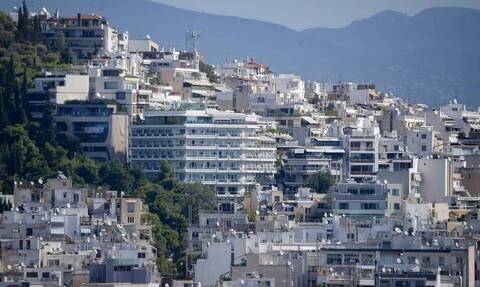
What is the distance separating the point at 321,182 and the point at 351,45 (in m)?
109

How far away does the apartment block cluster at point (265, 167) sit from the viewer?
225ft

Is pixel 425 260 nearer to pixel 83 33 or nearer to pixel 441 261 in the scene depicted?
pixel 441 261

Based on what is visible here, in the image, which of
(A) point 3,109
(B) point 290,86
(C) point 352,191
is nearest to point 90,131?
(A) point 3,109

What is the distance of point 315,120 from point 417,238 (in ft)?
105

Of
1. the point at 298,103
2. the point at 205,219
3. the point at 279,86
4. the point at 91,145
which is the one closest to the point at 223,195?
the point at 91,145

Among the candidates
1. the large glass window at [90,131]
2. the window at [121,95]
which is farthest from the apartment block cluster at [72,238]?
the window at [121,95]

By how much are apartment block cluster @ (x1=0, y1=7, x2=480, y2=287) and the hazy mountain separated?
36.6m

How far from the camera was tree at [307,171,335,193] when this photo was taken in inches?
3541

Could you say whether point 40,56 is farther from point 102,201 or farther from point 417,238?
point 417,238

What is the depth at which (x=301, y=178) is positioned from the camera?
93.1m

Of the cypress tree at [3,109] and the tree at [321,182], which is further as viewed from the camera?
the tree at [321,182]

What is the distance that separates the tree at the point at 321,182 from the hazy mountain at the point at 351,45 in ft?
192

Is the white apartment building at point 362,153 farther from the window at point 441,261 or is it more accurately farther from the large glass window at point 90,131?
the window at point 441,261

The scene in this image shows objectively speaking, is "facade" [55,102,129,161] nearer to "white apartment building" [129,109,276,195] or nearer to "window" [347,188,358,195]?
"white apartment building" [129,109,276,195]
